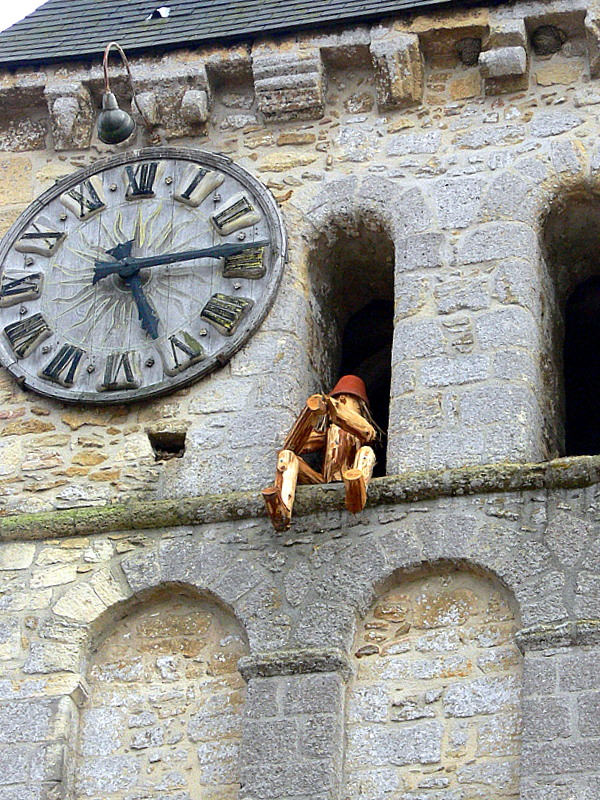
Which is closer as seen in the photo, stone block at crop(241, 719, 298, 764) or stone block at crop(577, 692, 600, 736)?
stone block at crop(577, 692, 600, 736)

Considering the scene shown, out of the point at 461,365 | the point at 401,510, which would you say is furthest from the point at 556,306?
the point at 401,510

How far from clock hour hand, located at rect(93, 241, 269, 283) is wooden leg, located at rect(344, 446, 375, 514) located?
1708 mm

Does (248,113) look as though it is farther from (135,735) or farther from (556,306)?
(135,735)

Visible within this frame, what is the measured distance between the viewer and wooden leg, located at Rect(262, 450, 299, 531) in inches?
406

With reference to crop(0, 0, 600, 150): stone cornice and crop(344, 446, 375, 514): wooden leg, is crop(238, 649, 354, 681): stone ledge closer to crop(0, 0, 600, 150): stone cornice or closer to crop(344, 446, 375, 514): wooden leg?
crop(344, 446, 375, 514): wooden leg

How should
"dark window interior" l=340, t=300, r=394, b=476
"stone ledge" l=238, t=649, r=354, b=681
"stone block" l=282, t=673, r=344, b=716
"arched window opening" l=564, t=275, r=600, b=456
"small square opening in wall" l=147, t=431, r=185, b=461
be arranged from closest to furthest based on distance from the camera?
"stone block" l=282, t=673, r=344, b=716 → "stone ledge" l=238, t=649, r=354, b=681 → "small square opening in wall" l=147, t=431, r=185, b=461 → "dark window interior" l=340, t=300, r=394, b=476 → "arched window opening" l=564, t=275, r=600, b=456

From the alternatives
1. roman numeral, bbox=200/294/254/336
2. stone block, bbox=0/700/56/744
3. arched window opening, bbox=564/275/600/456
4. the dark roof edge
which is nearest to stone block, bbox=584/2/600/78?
the dark roof edge

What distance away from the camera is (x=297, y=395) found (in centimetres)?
1130

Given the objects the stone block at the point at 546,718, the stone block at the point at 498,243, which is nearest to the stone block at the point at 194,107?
the stone block at the point at 498,243

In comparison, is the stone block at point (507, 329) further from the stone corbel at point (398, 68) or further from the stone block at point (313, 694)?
the stone block at point (313, 694)

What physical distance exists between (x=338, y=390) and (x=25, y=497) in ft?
5.45

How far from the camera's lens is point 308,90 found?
40.1 feet

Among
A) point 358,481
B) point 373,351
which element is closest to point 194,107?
point 373,351

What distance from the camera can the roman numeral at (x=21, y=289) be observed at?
11914 millimetres
